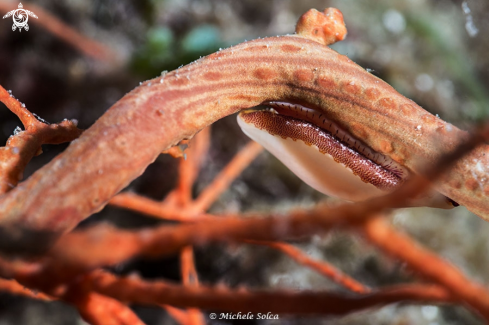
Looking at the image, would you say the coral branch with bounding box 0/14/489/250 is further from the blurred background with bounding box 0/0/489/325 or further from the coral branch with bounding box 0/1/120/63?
the coral branch with bounding box 0/1/120/63

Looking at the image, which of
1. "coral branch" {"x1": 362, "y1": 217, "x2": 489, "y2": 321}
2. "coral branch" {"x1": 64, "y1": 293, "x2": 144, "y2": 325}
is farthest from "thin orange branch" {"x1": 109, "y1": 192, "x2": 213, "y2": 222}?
"coral branch" {"x1": 362, "y1": 217, "x2": 489, "y2": 321}

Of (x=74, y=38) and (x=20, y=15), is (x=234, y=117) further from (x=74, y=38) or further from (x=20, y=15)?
(x=20, y=15)

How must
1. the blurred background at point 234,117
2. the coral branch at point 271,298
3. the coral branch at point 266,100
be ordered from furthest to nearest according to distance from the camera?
the blurred background at point 234,117
the coral branch at point 266,100
the coral branch at point 271,298

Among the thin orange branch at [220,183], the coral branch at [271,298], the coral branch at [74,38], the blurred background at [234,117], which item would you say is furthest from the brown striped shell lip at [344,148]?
Result: the coral branch at [74,38]

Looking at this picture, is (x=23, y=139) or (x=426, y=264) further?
(x=23, y=139)

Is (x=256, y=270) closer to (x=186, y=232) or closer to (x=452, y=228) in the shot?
(x=452, y=228)

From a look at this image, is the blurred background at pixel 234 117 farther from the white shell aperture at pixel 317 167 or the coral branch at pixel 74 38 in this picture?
the white shell aperture at pixel 317 167

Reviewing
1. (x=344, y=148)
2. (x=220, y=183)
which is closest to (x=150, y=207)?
(x=220, y=183)
